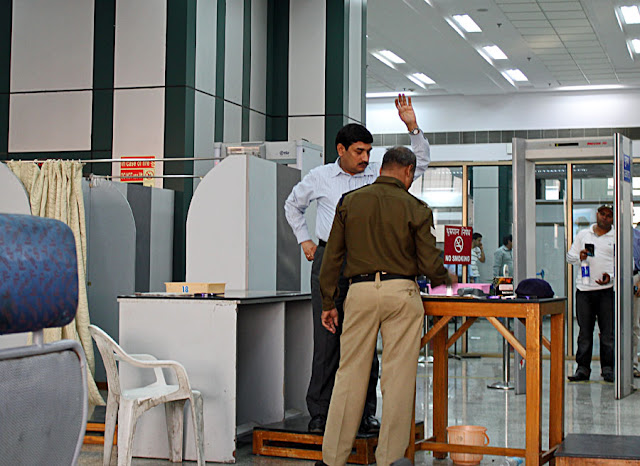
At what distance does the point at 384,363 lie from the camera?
3.97 m

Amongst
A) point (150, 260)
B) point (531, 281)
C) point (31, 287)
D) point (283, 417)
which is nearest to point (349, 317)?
point (531, 281)

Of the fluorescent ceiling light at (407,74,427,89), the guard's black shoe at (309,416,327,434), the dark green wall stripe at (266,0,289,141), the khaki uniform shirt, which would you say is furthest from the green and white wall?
the fluorescent ceiling light at (407,74,427,89)

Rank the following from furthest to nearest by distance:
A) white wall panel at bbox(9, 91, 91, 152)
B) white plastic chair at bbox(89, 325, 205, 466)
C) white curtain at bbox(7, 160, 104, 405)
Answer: white wall panel at bbox(9, 91, 91, 152) → white curtain at bbox(7, 160, 104, 405) → white plastic chair at bbox(89, 325, 205, 466)

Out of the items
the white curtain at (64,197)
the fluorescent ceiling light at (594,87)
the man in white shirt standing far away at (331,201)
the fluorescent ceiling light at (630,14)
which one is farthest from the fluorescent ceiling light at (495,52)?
the man in white shirt standing far away at (331,201)

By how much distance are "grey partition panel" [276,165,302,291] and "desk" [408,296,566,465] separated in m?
2.21

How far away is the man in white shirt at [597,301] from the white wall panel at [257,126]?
3744 mm

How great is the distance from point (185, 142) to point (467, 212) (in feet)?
12.0

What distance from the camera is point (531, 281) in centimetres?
442

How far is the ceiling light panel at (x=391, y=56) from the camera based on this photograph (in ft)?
47.0

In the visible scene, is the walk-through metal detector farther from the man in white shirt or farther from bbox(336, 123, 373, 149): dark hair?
bbox(336, 123, 373, 149): dark hair

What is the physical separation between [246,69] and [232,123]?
73 cm

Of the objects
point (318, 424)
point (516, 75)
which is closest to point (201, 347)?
point (318, 424)

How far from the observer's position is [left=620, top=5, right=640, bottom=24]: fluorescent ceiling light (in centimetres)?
1144

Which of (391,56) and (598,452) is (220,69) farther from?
(598,452)
